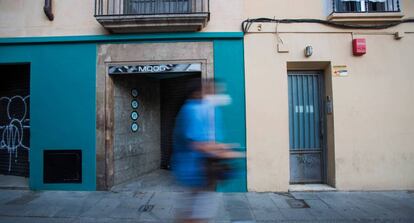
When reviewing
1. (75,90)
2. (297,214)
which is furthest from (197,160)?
(75,90)

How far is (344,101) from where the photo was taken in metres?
6.61

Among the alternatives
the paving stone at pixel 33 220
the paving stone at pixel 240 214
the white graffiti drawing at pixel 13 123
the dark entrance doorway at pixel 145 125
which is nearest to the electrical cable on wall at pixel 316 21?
the dark entrance doorway at pixel 145 125

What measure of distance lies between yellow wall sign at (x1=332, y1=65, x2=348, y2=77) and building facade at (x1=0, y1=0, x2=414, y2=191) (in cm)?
2

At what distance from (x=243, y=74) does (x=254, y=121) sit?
1101 millimetres

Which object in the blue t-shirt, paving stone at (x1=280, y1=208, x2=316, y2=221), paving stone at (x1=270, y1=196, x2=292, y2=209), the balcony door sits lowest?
paving stone at (x1=280, y1=208, x2=316, y2=221)

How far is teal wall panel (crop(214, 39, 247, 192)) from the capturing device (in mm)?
6496

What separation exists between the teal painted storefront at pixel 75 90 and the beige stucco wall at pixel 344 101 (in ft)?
1.12

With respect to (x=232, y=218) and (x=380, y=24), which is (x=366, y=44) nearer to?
(x=380, y=24)

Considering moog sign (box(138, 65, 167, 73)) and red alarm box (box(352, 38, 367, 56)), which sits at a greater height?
red alarm box (box(352, 38, 367, 56))

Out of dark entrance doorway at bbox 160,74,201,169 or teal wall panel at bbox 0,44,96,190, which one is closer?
teal wall panel at bbox 0,44,96,190

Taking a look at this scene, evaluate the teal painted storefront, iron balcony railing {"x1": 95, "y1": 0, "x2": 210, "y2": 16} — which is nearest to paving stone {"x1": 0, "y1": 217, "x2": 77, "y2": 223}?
the teal painted storefront

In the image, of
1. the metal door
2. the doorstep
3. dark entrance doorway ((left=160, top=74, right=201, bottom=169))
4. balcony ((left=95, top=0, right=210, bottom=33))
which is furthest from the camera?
dark entrance doorway ((left=160, top=74, right=201, bottom=169))

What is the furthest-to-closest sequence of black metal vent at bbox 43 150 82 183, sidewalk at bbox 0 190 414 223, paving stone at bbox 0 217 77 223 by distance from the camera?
black metal vent at bbox 43 150 82 183 → sidewalk at bbox 0 190 414 223 → paving stone at bbox 0 217 77 223

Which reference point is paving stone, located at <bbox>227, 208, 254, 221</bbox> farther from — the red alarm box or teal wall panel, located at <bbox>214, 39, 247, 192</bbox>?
the red alarm box
